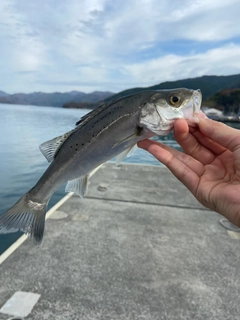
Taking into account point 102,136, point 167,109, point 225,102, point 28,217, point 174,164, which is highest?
point 225,102

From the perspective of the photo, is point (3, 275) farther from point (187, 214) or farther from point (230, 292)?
point (187, 214)

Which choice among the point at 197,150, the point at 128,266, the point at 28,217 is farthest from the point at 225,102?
the point at 28,217

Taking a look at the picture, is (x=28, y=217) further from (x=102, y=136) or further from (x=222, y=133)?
(x=222, y=133)

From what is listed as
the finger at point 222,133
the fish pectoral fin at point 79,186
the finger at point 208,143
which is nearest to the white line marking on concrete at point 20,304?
the fish pectoral fin at point 79,186

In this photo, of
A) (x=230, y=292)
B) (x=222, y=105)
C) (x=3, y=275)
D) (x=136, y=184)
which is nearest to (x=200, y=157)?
(x=230, y=292)

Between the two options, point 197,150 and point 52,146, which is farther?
point 197,150

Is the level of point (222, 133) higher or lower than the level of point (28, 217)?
higher
